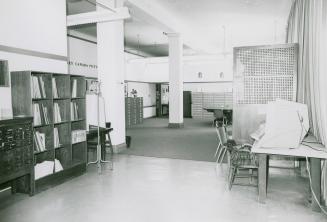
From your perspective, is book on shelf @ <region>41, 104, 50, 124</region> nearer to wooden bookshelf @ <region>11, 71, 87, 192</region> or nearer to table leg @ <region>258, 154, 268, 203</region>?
wooden bookshelf @ <region>11, 71, 87, 192</region>

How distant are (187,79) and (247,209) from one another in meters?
13.8

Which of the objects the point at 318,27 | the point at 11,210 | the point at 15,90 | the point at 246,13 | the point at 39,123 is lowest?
the point at 11,210

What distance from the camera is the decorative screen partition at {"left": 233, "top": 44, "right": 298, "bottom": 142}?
4793 millimetres

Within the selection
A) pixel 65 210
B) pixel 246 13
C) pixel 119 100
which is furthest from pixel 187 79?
pixel 65 210

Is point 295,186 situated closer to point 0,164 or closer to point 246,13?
point 0,164

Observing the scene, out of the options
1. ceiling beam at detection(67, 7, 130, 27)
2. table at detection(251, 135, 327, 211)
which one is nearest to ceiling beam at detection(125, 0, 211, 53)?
ceiling beam at detection(67, 7, 130, 27)

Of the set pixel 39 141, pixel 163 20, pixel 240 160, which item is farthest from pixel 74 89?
pixel 163 20

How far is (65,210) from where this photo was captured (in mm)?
3465

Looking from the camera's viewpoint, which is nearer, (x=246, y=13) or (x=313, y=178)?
(x=313, y=178)

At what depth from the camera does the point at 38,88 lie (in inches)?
167

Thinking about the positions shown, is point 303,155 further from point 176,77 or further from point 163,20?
point 176,77

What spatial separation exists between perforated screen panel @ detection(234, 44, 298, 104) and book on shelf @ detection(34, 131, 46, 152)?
332cm

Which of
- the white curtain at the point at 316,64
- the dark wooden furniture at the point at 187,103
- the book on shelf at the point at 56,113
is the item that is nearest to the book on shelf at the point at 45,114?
the book on shelf at the point at 56,113

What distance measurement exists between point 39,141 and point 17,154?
51 centimetres
